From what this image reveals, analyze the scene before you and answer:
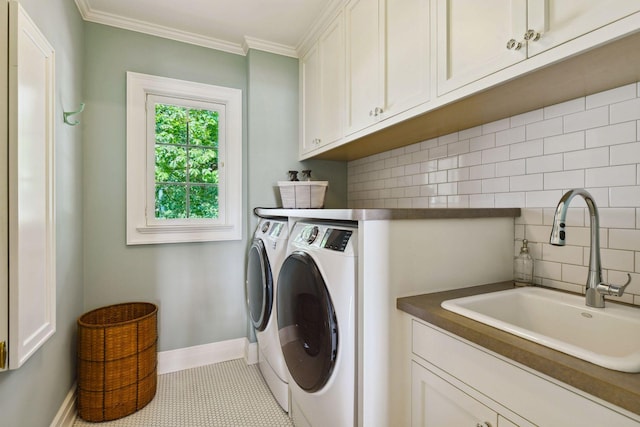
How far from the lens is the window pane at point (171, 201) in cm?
216

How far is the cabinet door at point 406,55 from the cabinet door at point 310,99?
0.77 meters

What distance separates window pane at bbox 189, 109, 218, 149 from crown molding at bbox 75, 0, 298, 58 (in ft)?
1.65

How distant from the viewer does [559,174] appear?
120 centimetres

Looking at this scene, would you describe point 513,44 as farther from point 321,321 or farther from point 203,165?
point 203,165

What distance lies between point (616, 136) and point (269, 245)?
5.19 ft

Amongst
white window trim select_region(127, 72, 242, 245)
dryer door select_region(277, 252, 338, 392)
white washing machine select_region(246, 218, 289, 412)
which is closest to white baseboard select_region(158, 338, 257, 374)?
white washing machine select_region(246, 218, 289, 412)

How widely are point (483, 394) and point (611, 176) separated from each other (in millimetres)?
901

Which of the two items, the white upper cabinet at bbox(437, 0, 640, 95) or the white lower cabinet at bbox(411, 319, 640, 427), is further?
the white upper cabinet at bbox(437, 0, 640, 95)

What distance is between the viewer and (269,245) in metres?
1.76

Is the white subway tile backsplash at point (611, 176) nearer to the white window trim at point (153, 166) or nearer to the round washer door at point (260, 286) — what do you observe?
the round washer door at point (260, 286)

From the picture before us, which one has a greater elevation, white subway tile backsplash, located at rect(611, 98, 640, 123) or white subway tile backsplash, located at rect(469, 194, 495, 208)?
white subway tile backsplash, located at rect(611, 98, 640, 123)

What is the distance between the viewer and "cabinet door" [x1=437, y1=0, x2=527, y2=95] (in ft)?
3.02

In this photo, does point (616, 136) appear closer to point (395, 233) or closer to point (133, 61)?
point (395, 233)

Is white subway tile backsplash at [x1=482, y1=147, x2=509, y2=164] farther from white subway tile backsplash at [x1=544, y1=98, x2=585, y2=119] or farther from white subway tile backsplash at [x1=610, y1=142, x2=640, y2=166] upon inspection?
white subway tile backsplash at [x1=610, y1=142, x2=640, y2=166]
